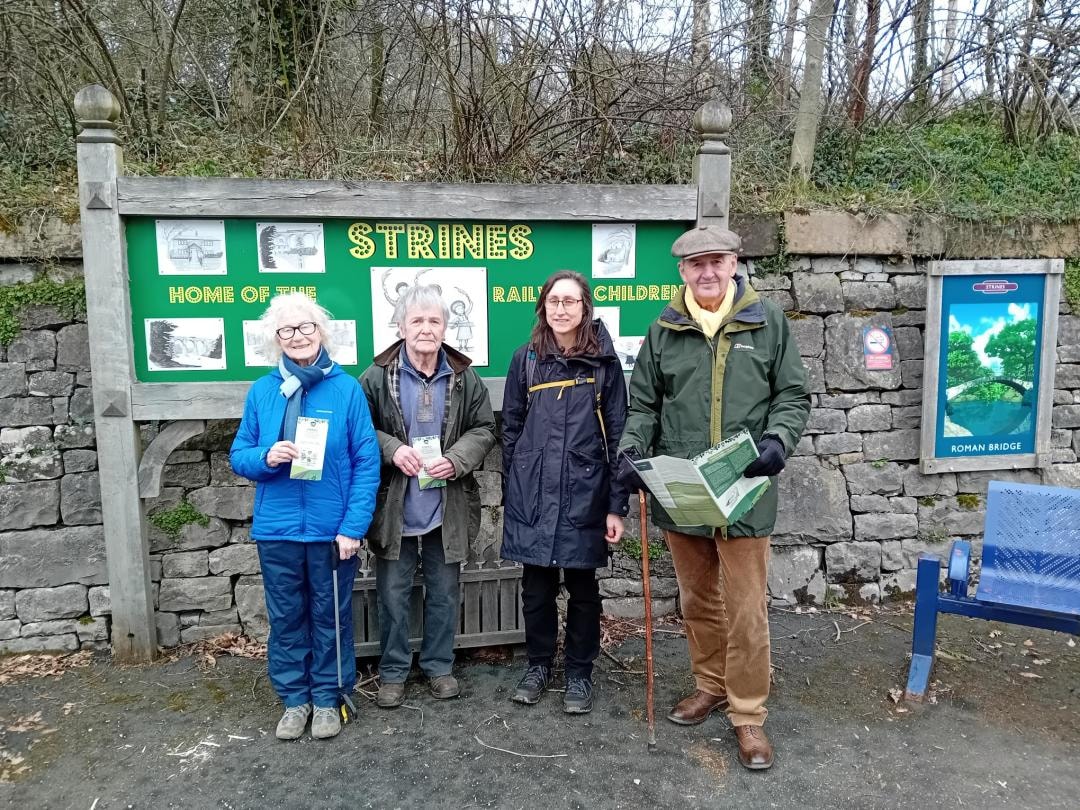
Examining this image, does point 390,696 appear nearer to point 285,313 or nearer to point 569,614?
point 569,614

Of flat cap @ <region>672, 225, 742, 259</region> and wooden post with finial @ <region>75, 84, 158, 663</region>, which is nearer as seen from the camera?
flat cap @ <region>672, 225, 742, 259</region>

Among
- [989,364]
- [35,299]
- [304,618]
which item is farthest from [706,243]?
[35,299]

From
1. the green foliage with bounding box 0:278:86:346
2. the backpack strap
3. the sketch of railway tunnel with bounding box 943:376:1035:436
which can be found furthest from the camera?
the sketch of railway tunnel with bounding box 943:376:1035:436

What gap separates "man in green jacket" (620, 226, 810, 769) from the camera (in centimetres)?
305

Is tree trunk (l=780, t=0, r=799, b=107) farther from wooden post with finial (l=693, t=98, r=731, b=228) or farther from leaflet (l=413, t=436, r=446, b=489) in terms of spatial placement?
leaflet (l=413, t=436, r=446, b=489)

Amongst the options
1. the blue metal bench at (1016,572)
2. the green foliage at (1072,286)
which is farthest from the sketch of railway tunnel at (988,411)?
the blue metal bench at (1016,572)

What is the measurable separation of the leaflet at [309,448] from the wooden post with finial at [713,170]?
2.38 meters

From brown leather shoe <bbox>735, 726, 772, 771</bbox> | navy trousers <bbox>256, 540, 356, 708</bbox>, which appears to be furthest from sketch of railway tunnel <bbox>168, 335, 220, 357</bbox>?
brown leather shoe <bbox>735, 726, 772, 771</bbox>

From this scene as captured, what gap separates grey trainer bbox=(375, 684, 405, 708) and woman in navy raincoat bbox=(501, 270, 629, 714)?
0.78 metres

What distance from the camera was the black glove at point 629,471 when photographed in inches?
119

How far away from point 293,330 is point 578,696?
2124mm

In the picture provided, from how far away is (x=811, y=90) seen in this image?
5.60 metres

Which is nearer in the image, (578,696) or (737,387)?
(737,387)

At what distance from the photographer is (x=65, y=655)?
4078 millimetres
